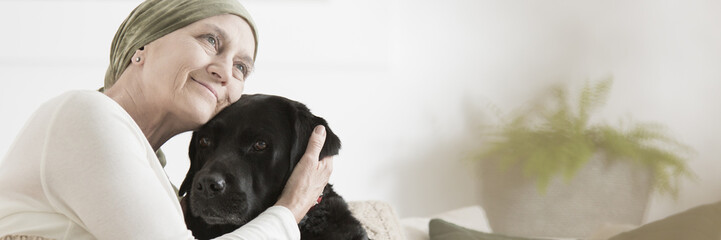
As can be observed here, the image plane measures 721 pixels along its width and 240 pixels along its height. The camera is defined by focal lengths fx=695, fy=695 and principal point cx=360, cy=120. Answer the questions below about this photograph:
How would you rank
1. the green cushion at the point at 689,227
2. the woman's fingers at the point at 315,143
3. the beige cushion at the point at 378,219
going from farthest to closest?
the beige cushion at the point at 378,219, the green cushion at the point at 689,227, the woman's fingers at the point at 315,143

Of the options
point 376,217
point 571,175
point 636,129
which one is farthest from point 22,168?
point 636,129

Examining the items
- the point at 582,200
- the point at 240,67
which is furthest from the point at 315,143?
the point at 582,200

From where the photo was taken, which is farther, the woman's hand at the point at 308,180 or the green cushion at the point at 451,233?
the green cushion at the point at 451,233

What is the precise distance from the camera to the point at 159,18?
141 cm

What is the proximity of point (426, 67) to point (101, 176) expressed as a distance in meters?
2.62

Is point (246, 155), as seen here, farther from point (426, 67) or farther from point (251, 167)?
point (426, 67)

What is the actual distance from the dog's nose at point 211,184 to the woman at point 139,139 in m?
0.12

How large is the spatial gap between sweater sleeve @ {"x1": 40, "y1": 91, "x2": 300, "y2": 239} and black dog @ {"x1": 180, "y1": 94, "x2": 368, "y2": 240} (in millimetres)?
282

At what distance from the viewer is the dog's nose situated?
1342 millimetres

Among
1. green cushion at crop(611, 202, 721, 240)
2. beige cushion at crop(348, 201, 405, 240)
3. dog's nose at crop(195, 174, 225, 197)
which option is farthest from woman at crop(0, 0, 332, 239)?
green cushion at crop(611, 202, 721, 240)

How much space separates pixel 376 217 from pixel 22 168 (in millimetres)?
967

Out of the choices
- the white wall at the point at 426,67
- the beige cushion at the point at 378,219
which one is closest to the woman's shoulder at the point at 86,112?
the beige cushion at the point at 378,219

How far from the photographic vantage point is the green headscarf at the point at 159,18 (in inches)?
55.4

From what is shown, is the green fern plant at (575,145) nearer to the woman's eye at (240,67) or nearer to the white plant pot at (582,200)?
the white plant pot at (582,200)
